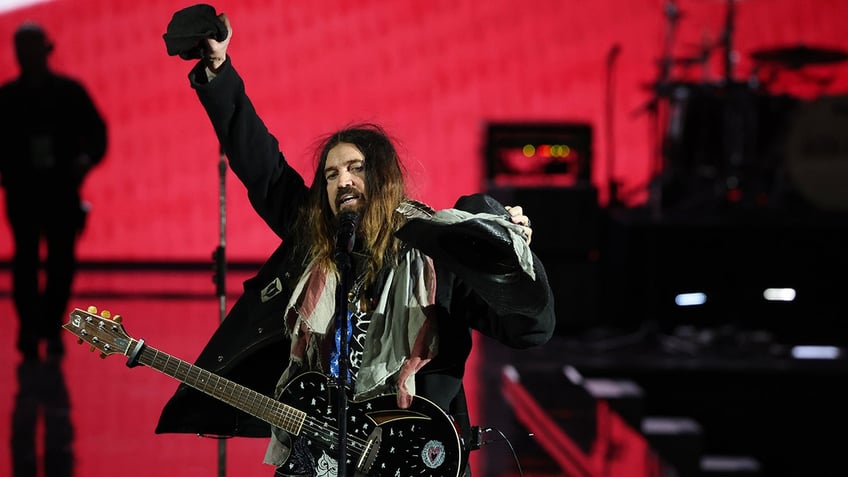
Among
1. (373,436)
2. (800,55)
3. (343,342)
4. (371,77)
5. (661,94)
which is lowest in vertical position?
(373,436)

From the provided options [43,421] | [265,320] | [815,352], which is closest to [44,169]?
[43,421]

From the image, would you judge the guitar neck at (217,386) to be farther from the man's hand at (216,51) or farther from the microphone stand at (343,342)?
the man's hand at (216,51)

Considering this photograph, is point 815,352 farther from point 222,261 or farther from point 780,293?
point 222,261

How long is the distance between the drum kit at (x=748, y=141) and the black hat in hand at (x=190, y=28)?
4670 mm

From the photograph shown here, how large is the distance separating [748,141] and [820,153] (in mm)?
427

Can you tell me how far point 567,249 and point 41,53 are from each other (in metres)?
3.09

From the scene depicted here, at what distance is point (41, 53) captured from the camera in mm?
5281

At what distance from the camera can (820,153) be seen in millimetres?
6285

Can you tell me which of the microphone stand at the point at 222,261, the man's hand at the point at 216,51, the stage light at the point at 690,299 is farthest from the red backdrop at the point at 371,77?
the man's hand at the point at 216,51

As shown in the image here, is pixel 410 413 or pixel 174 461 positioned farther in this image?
pixel 174 461

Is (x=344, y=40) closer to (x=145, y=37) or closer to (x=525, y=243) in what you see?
(x=145, y=37)

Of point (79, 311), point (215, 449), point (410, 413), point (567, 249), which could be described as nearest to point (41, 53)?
point (215, 449)

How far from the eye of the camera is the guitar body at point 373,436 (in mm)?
2033

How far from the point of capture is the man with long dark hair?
1.99m
